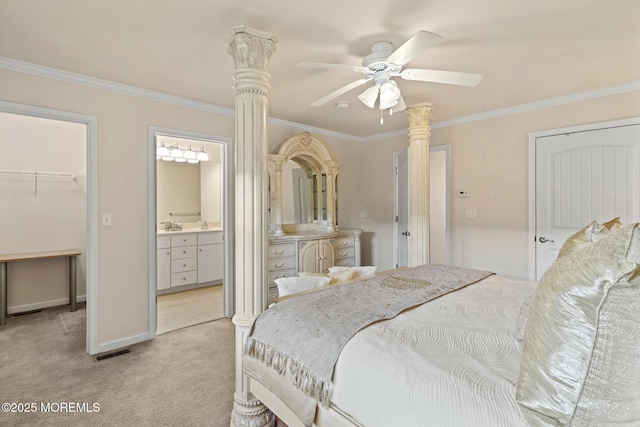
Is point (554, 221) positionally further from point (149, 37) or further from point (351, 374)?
point (149, 37)

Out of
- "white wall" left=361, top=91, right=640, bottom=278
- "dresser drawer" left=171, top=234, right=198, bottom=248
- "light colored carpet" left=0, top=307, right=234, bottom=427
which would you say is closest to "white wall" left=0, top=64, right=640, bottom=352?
"white wall" left=361, top=91, right=640, bottom=278

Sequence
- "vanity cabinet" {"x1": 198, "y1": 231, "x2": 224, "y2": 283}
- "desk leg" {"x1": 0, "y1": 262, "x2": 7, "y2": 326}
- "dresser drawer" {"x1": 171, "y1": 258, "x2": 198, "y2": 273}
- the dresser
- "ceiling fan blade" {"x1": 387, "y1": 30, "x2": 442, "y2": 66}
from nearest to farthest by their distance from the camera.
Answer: "ceiling fan blade" {"x1": 387, "y1": 30, "x2": 442, "y2": 66} → "desk leg" {"x1": 0, "y1": 262, "x2": 7, "y2": 326} → the dresser → "dresser drawer" {"x1": 171, "y1": 258, "x2": 198, "y2": 273} → "vanity cabinet" {"x1": 198, "y1": 231, "x2": 224, "y2": 283}

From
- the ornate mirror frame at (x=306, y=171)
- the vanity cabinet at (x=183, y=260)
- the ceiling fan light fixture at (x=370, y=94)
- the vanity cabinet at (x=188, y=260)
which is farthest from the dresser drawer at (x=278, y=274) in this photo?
the ceiling fan light fixture at (x=370, y=94)

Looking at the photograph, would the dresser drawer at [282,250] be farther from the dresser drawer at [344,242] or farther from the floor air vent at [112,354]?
the floor air vent at [112,354]

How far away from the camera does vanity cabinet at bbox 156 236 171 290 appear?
4.45m

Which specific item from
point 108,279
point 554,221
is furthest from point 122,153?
point 554,221

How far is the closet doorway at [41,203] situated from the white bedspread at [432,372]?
3.83 meters

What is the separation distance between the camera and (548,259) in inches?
127

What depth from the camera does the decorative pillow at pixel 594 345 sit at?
2.50ft

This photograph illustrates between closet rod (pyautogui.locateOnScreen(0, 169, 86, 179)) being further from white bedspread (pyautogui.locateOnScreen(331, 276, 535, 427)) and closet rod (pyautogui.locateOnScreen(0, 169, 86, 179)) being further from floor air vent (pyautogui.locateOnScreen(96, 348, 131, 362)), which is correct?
white bedspread (pyautogui.locateOnScreen(331, 276, 535, 427))

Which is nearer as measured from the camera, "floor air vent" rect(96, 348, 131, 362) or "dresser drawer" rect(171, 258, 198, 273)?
"floor air vent" rect(96, 348, 131, 362)

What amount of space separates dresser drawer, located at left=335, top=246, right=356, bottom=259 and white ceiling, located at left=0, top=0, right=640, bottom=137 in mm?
2092

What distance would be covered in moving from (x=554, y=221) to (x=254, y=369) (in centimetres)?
315

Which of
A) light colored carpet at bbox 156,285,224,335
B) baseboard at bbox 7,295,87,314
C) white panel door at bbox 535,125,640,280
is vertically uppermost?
white panel door at bbox 535,125,640,280
